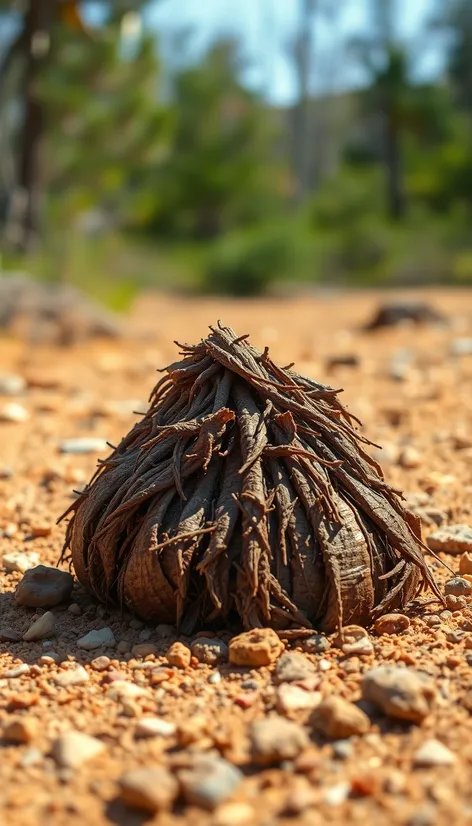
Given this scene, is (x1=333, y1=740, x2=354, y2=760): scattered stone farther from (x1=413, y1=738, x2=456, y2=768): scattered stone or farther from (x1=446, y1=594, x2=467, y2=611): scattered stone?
(x1=446, y1=594, x2=467, y2=611): scattered stone

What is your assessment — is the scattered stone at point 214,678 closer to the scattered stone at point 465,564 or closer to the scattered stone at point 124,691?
the scattered stone at point 124,691

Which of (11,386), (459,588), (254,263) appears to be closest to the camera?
(459,588)

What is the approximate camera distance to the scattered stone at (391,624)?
8.77ft

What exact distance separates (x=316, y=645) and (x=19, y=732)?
826 millimetres

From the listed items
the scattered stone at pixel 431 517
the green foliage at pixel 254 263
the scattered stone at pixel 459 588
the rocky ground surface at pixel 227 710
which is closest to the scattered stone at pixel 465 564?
the rocky ground surface at pixel 227 710

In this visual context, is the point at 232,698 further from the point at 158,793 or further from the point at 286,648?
the point at 158,793

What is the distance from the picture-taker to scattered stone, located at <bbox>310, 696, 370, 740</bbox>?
209 centimetres

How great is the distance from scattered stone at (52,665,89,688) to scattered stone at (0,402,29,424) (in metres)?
3.68

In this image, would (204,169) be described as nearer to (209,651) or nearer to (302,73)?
(302,73)

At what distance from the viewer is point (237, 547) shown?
2561 millimetres

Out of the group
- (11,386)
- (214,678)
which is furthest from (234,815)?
(11,386)

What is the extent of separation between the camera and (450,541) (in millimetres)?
3422

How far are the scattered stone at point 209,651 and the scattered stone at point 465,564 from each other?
1.05 m

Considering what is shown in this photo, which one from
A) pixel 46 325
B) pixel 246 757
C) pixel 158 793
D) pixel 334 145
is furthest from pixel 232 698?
pixel 334 145
